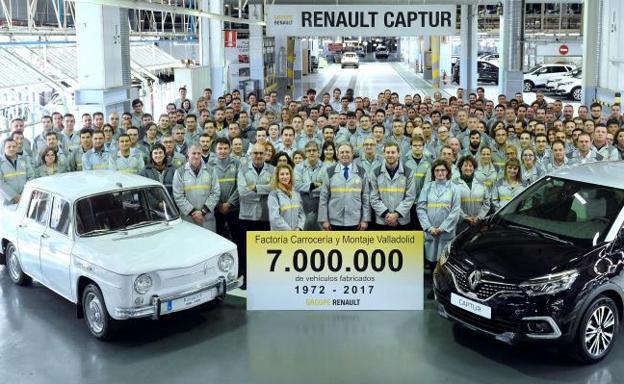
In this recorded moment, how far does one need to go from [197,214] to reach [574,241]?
160 inches

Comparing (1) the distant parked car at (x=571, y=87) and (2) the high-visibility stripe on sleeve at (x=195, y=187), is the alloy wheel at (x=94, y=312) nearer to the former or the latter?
(2) the high-visibility stripe on sleeve at (x=195, y=187)

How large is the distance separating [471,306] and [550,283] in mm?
684

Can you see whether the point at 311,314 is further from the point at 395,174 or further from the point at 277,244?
the point at 395,174

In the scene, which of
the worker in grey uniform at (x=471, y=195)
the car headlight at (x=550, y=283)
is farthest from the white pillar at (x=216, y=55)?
the car headlight at (x=550, y=283)

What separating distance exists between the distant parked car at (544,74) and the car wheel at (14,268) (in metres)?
29.4

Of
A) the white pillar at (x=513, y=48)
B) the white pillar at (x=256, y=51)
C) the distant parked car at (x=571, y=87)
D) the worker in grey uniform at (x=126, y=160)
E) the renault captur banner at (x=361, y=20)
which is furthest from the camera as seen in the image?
the distant parked car at (x=571, y=87)

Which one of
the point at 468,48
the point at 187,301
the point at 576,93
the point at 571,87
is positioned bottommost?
the point at 187,301

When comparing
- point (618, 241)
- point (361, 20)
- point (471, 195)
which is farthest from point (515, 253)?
point (361, 20)

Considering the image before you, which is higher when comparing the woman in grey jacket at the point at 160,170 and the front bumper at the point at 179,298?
the woman in grey jacket at the point at 160,170

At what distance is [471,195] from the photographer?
301 inches

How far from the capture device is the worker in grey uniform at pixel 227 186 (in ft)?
27.0

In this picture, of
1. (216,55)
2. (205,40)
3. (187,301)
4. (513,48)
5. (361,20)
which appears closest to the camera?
(187,301)

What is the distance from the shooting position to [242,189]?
309 inches

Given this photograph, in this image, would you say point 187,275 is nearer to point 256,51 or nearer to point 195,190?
point 195,190
